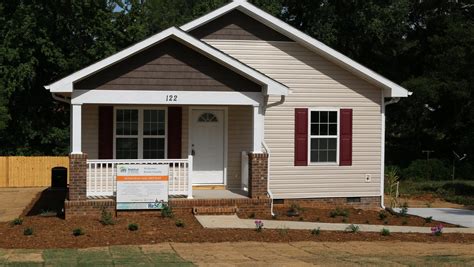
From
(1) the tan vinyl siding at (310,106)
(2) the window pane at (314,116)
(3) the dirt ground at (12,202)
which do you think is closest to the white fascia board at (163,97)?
(1) the tan vinyl siding at (310,106)

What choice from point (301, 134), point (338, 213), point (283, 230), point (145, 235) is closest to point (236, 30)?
point (301, 134)

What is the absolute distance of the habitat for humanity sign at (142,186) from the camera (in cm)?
1493

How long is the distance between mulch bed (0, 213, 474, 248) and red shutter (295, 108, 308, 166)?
14.3 ft

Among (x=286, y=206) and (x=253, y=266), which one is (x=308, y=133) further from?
A: (x=253, y=266)

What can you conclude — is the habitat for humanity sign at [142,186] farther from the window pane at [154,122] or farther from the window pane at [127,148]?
the window pane at [154,122]

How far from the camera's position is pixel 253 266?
371 inches

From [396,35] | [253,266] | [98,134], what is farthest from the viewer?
[396,35]

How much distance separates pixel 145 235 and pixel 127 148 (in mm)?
5098

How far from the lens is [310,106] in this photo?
1778 cm

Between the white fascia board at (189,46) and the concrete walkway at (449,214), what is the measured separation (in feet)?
17.1

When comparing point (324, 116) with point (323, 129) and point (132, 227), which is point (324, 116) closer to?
point (323, 129)

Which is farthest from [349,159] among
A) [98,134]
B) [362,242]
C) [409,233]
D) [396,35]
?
[396,35]

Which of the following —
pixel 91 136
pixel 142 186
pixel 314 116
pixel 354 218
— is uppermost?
pixel 314 116

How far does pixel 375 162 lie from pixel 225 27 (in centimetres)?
571
